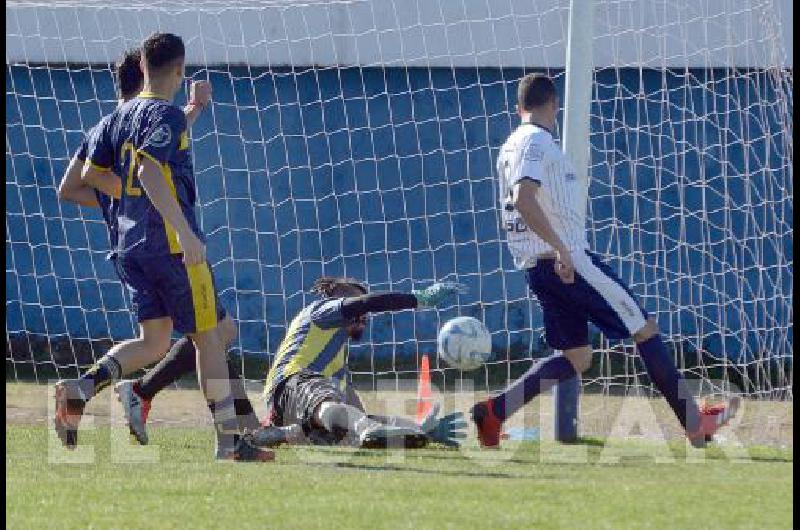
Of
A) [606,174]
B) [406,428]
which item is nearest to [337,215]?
[606,174]

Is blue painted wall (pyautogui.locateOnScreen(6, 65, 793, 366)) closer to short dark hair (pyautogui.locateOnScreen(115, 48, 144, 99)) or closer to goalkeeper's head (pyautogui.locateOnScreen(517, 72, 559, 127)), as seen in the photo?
goalkeeper's head (pyautogui.locateOnScreen(517, 72, 559, 127))

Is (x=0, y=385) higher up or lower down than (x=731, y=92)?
lower down

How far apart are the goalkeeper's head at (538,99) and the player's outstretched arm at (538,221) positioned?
1.41ft

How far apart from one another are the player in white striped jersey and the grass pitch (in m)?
0.21

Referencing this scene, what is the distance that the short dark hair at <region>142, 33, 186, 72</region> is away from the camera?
25.3ft

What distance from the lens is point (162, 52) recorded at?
771 cm

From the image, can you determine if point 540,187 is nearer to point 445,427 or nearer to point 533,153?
point 533,153

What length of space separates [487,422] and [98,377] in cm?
184

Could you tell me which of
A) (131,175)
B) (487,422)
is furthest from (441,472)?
(131,175)

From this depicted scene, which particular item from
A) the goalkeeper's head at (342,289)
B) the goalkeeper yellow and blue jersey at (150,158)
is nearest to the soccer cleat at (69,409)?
the goalkeeper yellow and blue jersey at (150,158)

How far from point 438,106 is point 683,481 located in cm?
559

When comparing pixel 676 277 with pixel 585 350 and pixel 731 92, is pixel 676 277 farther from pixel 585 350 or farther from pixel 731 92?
pixel 585 350

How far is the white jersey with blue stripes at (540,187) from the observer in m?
8.16

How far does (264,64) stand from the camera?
12.3 metres
